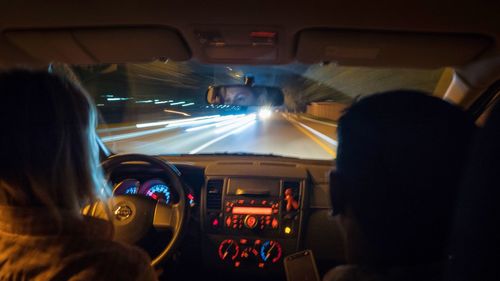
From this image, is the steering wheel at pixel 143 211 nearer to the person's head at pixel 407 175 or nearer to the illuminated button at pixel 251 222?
the illuminated button at pixel 251 222

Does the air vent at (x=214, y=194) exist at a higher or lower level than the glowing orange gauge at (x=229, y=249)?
higher

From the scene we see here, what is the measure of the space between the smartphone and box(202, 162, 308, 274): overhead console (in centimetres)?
10

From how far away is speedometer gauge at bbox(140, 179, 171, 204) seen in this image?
3705 millimetres

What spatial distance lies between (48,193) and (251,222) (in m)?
2.48

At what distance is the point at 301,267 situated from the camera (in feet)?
12.4

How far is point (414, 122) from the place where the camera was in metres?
1.50

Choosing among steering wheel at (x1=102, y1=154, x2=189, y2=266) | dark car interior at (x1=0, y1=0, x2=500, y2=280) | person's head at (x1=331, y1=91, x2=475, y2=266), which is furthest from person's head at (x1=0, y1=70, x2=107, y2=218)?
steering wheel at (x1=102, y1=154, x2=189, y2=266)

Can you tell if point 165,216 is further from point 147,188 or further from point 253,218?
point 253,218

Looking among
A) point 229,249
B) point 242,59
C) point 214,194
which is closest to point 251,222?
point 229,249

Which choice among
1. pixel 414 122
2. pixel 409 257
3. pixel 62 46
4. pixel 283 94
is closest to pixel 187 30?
pixel 62 46

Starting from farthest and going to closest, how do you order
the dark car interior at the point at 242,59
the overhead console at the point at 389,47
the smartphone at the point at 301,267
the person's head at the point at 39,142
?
the smartphone at the point at 301,267 → the overhead console at the point at 389,47 → the dark car interior at the point at 242,59 → the person's head at the point at 39,142

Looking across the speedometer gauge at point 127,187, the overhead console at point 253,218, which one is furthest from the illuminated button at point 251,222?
the speedometer gauge at point 127,187

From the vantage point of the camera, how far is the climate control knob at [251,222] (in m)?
3.89

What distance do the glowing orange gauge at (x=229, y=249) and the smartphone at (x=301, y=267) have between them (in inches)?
19.6
